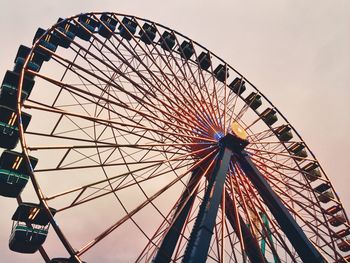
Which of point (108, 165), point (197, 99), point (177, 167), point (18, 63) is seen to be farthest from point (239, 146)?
point (18, 63)

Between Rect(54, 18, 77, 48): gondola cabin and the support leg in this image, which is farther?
Rect(54, 18, 77, 48): gondola cabin

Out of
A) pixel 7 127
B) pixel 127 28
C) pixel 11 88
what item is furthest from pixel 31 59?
pixel 127 28

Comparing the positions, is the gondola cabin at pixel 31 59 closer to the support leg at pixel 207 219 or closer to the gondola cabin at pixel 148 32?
the gondola cabin at pixel 148 32

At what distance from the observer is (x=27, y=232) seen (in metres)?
10.7

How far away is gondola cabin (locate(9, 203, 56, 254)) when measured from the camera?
414 inches

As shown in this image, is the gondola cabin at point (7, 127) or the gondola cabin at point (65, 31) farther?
the gondola cabin at point (65, 31)

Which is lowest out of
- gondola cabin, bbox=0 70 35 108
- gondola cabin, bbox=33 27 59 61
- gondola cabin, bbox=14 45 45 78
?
gondola cabin, bbox=0 70 35 108

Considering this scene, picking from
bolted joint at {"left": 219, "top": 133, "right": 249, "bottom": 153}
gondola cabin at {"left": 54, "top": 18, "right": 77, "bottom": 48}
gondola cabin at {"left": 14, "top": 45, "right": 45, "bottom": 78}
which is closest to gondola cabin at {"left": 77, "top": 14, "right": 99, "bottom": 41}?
gondola cabin at {"left": 54, "top": 18, "right": 77, "bottom": 48}

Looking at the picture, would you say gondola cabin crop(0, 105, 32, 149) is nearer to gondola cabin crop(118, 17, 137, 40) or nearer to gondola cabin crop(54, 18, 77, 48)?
gondola cabin crop(54, 18, 77, 48)

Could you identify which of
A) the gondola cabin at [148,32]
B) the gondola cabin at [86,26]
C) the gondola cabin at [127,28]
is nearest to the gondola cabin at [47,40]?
the gondola cabin at [86,26]

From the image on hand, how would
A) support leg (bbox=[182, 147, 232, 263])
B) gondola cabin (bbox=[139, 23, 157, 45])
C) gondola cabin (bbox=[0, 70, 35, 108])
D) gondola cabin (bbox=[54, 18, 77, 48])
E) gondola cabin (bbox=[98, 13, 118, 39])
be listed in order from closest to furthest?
support leg (bbox=[182, 147, 232, 263]) < gondola cabin (bbox=[0, 70, 35, 108]) < gondola cabin (bbox=[54, 18, 77, 48]) < gondola cabin (bbox=[98, 13, 118, 39]) < gondola cabin (bbox=[139, 23, 157, 45])

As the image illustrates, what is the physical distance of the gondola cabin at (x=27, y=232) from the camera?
1052cm

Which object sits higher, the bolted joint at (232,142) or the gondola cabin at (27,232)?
the bolted joint at (232,142)

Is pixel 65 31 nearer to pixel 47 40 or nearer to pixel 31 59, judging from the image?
pixel 47 40
